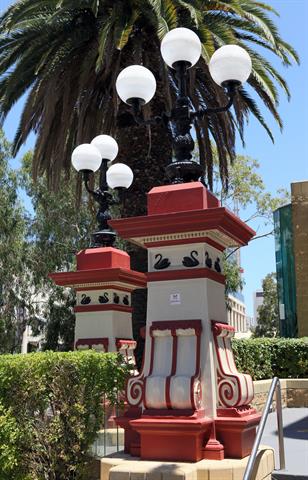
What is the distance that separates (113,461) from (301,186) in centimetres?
1950

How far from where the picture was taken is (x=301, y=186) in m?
23.1

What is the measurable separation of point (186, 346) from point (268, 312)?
51.2 metres

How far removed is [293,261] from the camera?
23250mm

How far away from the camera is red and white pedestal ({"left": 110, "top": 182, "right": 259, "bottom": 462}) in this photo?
16.3ft

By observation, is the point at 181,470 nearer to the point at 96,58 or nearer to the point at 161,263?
the point at 161,263

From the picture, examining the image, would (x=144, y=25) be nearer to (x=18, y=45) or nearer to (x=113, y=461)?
(x=18, y=45)

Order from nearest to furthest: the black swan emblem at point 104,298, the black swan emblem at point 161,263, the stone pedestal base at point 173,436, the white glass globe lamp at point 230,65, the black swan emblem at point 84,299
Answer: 1. the stone pedestal base at point 173,436
2. the black swan emblem at point 161,263
3. the white glass globe lamp at point 230,65
4. the black swan emblem at point 104,298
5. the black swan emblem at point 84,299

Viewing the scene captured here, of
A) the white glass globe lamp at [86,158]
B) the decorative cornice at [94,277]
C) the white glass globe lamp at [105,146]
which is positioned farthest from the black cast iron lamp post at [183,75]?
the white glass globe lamp at [105,146]

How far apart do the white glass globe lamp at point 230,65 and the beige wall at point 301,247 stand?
17508 millimetres

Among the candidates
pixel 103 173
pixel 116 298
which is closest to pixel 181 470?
pixel 116 298

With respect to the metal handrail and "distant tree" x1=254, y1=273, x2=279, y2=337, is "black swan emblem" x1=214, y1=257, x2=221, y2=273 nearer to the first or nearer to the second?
the metal handrail

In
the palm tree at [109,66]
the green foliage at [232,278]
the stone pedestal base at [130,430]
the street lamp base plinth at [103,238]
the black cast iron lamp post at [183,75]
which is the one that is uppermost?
the palm tree at [109,66]

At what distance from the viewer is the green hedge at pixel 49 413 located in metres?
5.66

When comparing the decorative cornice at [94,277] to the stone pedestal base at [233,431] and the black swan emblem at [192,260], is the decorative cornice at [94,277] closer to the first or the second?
the black swan emblem at [192,260]
